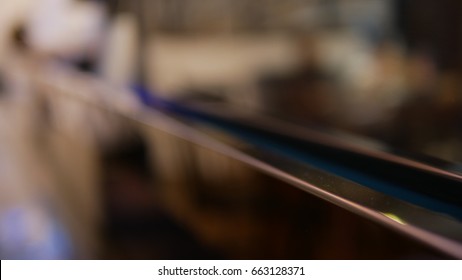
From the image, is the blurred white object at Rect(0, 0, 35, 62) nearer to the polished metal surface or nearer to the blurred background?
the blurred background

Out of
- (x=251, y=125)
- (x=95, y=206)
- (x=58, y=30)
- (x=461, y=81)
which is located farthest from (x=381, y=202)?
(x=58, y=30)

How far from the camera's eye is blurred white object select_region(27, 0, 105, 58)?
2.12m

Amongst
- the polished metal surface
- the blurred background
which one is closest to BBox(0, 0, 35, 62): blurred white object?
the blurred background

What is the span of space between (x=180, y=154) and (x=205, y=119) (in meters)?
0.26

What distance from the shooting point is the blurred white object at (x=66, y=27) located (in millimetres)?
2121

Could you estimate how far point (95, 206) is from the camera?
99 cm

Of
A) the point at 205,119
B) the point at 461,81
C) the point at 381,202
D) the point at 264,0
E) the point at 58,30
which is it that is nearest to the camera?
the point at 381,202

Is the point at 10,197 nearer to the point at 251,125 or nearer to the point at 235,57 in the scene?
the point at 251,125

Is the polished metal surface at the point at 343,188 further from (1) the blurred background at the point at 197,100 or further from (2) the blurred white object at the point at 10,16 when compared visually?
(2) the blurred white object at the point at 10,16

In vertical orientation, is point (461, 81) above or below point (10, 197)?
above

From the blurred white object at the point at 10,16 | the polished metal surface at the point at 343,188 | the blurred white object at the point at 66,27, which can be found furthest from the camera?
the blurred white object at the point at 66,27

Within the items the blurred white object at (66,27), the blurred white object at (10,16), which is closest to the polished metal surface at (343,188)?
the blurred white object at (10,16)

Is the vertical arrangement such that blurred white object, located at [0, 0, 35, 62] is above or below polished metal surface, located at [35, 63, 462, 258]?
above

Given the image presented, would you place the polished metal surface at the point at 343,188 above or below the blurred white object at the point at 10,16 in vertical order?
below
